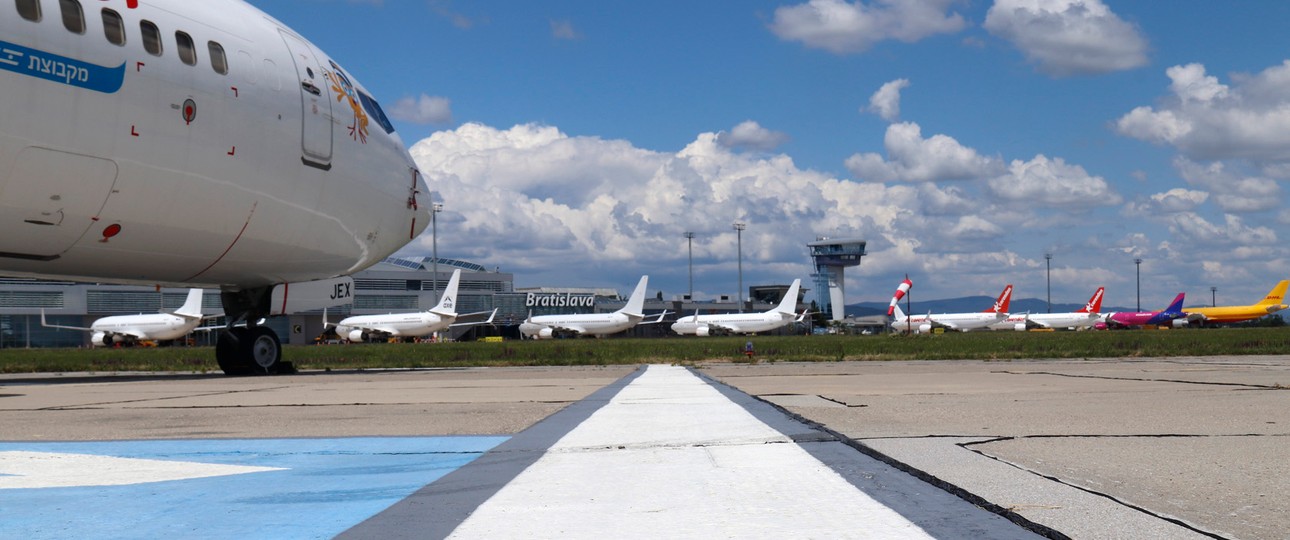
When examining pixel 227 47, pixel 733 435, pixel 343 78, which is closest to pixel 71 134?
pixel 227 47

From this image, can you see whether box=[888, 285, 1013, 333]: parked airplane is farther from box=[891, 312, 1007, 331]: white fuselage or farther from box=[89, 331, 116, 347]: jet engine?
box=[89, 331, 116, 347]: jet engine

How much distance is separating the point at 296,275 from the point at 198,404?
9.17 metres

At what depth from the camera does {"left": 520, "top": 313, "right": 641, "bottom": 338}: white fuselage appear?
8919 cm

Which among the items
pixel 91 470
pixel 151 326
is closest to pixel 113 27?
pixel 91 470

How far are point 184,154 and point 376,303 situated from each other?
Result: 284 ft

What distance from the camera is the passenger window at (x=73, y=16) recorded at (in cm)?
1238

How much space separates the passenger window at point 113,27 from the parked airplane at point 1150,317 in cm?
10899

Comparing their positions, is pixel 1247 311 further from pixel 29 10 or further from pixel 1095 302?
pixel 29 10

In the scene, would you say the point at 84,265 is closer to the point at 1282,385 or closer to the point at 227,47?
the point at 227,47

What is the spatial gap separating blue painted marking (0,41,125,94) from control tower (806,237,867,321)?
166757 millimetres

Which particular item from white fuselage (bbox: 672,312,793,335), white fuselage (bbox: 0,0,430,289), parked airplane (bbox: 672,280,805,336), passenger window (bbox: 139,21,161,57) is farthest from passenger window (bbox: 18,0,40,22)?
white fuselage (bbox: 672,312,793,335)

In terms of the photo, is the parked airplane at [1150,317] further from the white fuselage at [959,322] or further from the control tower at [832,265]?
the control tower at [832,265]

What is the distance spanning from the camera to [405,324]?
7531cm

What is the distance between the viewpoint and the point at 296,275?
20.1 meters
